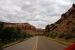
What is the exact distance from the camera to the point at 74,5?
467 ft

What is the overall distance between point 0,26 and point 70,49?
153 feet

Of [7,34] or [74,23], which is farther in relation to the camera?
[74,23]

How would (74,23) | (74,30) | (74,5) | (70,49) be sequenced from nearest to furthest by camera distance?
(70,49), (74,30), (74,23), (74,5)

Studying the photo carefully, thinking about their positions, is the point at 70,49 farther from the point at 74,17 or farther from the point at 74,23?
the point at 74,17

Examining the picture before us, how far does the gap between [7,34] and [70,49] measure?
43005 mm

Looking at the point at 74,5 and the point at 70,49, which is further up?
the point at 74,5

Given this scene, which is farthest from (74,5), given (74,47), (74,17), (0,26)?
(74,47)

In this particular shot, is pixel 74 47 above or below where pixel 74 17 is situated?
below

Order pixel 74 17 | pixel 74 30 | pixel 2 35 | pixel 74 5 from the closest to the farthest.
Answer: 1. pixel 2 35
2. pixel 74 30
3. pixel 74 17
4. pixel 74 5

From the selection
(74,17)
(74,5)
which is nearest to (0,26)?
(74,17)

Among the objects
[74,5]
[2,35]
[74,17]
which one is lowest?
[2,35]

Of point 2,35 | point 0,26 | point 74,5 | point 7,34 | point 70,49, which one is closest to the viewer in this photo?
point 70,49

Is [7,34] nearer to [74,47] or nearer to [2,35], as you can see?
[2,35]

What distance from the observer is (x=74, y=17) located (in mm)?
91250
